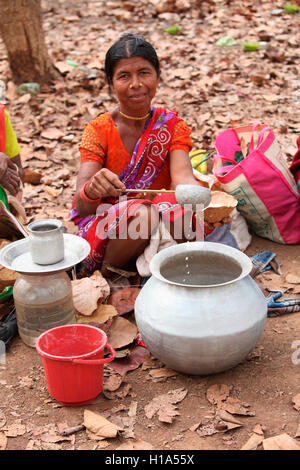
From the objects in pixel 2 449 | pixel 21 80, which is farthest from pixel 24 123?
pixel 2 449

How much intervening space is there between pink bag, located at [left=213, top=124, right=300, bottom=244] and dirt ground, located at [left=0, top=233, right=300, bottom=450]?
3.29 feet

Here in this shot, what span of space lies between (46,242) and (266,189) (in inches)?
63.2

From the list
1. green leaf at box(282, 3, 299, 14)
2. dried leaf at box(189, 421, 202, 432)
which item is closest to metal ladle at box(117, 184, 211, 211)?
dried leaf at box(189, 421, 202, 432)

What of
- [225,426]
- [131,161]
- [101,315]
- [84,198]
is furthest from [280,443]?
[131,161]

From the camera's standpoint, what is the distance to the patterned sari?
3021mm

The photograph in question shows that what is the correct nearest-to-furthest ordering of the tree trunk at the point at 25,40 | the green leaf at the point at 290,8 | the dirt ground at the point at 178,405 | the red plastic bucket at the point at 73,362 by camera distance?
the dirt ground at the point at 178,405, the red plastic bucket at the point at 73,362, the tree trunk at the point at 25,40, the green leaf at the point at 290,8

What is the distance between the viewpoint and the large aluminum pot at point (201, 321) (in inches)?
83.0

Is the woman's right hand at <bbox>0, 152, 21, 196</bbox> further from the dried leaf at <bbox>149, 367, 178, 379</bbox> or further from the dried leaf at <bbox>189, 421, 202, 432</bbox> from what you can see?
the dried leaf at <bbox>189, 421, 202, 432</bbox>

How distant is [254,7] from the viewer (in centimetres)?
745

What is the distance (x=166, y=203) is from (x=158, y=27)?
190 inches

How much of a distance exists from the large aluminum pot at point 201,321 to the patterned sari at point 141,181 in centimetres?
78

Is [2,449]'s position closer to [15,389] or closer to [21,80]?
[15,389]

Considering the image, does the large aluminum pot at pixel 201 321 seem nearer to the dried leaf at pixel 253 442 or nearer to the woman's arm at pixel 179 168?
the dried leaf at pixel 253 442

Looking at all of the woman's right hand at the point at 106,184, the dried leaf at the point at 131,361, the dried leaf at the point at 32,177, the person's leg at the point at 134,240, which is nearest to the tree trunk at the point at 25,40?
the dried leaf at the point at 32,177
